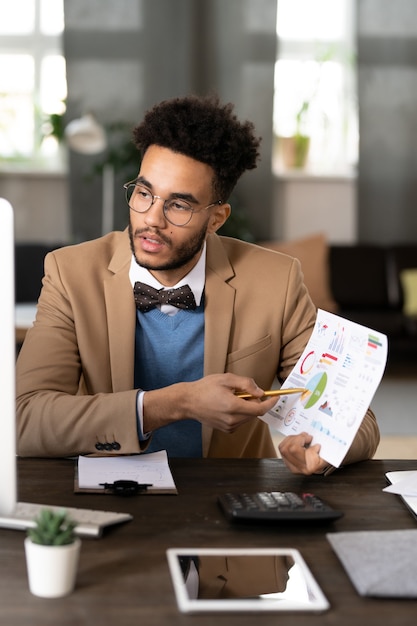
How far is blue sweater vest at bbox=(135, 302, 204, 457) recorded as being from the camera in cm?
205

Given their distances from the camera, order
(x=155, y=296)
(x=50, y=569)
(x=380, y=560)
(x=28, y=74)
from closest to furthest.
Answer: (x=50, y=569) → (x=380, y=560) → (x=155, y=296) → (x=28, y=74)

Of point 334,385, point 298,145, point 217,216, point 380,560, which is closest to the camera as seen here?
point 380,560

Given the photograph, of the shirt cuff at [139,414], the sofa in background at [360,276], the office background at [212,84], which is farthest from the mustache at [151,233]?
the office background at [212,84]

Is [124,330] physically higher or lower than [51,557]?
higher

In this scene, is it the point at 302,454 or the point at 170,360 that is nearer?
the point at 302,454

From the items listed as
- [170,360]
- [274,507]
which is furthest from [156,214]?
[274,507]

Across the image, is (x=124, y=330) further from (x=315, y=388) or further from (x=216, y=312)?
(x=315, y=388)

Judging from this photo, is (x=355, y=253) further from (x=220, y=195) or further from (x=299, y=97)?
(x=220, y=195)

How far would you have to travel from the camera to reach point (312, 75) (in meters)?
7.40

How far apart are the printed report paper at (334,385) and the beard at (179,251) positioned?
431 mm

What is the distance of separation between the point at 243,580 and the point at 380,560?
0.57 ft

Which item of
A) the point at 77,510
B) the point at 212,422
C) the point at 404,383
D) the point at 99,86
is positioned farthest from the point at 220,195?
the point at 99,86

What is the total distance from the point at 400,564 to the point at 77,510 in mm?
468

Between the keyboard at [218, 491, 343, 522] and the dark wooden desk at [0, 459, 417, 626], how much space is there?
17 mm
